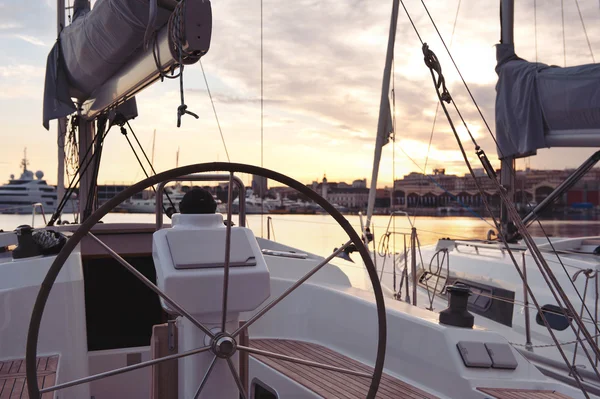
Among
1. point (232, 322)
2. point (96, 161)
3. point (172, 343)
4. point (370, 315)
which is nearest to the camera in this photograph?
point (232, 322)

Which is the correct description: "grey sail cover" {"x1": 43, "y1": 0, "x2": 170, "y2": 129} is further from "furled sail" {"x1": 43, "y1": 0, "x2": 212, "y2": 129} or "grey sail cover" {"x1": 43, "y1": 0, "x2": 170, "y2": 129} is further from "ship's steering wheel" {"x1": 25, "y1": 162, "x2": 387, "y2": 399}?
"ship's steering wheel" {"x1": 25, "y1": 162, "x2": 387, "y2": 399}

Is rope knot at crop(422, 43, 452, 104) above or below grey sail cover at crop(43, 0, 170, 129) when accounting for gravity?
below

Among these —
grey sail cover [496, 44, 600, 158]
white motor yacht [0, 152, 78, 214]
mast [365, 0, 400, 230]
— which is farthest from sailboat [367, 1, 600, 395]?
white motor yacht [0, 152, 78, 214]

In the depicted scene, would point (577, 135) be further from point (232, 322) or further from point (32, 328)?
point (32, 328)

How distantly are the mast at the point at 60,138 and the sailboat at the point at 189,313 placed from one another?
4.07 ft

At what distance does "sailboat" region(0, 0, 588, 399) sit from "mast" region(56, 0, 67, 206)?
1241 millimetres

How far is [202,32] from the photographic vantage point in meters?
2.02

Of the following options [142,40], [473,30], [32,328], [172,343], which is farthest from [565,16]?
[32,328]

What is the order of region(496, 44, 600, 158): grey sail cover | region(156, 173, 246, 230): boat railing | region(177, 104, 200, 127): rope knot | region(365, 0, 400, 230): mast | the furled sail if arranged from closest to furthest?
region(156, 173, 246, 230): boat railing → the furled sail → region(177, 104, 200, 127): rope knot → region(496, 44, 600, 158): grey sail cover → region(365, 0, 400, 230): mast

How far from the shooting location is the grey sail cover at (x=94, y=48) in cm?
229

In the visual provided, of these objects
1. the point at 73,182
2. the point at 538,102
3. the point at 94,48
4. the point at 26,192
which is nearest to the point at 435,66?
the point at 94,48

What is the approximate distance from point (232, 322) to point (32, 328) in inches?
18.7

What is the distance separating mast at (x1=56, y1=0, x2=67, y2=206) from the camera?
187 inches

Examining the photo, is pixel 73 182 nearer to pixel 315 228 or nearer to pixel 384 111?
pixel 384 111
